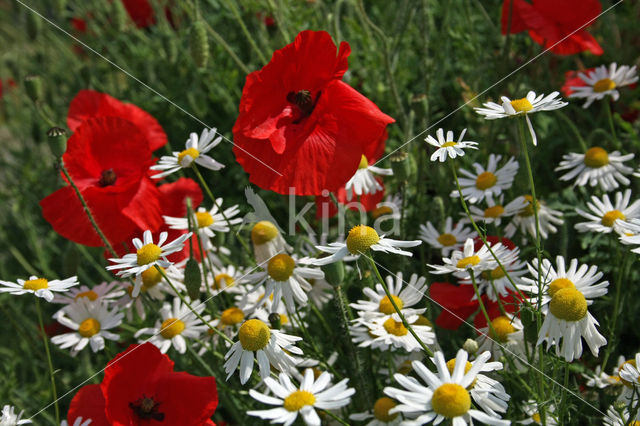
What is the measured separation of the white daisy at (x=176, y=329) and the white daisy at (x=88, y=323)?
0.04m

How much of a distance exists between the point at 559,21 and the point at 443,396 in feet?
2.83

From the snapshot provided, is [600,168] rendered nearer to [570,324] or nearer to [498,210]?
[498,210]

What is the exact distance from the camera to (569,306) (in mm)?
719

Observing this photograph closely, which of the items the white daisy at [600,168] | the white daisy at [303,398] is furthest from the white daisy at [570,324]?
the white daisy at [600,168]

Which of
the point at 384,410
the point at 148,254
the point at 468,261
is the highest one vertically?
the point at 148,254

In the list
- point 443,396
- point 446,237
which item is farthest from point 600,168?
point 443,396

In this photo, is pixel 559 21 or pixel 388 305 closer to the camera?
pixel 388 305

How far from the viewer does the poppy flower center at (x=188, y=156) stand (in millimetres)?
946

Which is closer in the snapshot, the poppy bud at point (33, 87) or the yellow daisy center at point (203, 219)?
the yellow daisy center at point (203, 219)

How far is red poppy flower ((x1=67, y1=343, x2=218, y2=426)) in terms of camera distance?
80 cm

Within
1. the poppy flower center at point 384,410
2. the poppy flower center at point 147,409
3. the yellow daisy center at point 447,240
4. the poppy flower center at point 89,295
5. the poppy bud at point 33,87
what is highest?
the poppy bud at point 33,87

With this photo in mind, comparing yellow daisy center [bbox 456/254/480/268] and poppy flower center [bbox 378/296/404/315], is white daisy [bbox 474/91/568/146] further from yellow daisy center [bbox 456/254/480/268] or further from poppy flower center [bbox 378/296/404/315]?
poppy flower center [bbox 378/296/404/315]

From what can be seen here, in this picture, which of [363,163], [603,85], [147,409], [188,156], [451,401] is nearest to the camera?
[451,401]

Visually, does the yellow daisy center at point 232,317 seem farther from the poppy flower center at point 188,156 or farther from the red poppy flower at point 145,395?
the poppy flower center at point 188,156
